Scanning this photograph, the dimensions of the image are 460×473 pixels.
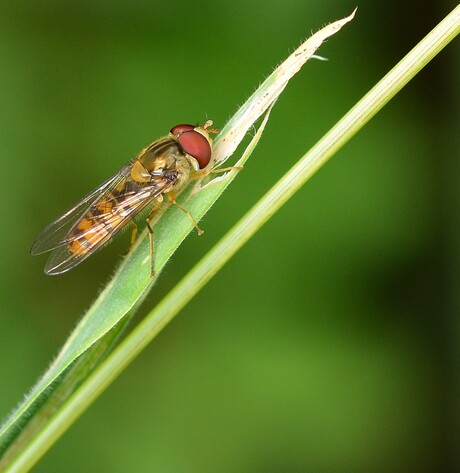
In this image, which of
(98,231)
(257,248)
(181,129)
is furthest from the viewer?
(257,248)

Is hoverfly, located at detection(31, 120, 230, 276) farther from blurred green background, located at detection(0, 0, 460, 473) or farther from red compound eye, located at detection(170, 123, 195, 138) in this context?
blurred green background, located at detection(0, 0, 460, 473)

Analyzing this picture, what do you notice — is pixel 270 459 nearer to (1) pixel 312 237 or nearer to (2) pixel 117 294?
(1) pixel 312 237

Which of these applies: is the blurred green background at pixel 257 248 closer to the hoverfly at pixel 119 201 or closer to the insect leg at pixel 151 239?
the hoverfly at pixel 119 201

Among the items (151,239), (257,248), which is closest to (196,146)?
(151,239)

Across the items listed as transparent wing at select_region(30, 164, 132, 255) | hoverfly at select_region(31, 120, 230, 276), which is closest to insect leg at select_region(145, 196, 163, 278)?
hoverfly at select_region(31, 120, 230, 276)

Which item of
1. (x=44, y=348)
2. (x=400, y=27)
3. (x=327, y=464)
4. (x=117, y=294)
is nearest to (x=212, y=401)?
(x=327, y=464)

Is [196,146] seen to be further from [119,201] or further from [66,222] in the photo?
[66,222]

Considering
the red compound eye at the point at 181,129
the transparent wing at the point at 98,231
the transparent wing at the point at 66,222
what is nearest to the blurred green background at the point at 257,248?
the transparent wing at the point at 66,222
